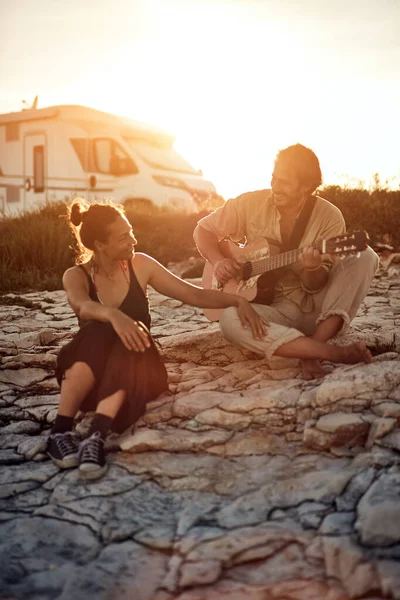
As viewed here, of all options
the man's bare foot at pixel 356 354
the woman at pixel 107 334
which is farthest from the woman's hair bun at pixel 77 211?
the man's bare foot at pixel 356 354

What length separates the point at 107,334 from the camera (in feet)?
10.9

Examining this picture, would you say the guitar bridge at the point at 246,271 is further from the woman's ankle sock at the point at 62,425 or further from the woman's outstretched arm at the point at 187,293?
the woman's ankle sock at the point at 62,425

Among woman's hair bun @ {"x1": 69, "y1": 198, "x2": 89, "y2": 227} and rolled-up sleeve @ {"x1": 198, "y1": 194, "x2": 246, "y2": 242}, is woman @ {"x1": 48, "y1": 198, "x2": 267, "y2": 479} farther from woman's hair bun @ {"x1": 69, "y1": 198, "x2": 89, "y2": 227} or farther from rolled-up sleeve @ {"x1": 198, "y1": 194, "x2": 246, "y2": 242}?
rolled-up sleeve @ {"x1": 198, "y1": 194, "x2": 246, "y2": 242}

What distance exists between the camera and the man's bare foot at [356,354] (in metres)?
3.51

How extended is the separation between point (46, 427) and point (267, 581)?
1.88m

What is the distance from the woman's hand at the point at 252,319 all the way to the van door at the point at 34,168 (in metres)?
10.2

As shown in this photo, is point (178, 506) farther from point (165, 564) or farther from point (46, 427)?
point (46, 427)

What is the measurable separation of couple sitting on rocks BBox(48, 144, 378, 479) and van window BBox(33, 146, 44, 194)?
977cm

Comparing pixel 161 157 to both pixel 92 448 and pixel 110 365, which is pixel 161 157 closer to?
pixel 110 365

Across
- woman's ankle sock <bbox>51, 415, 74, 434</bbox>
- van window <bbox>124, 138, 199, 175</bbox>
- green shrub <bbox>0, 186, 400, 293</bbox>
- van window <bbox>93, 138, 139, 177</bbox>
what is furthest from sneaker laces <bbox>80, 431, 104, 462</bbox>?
van window <bbox>124, 138, 199, 175</bbox>

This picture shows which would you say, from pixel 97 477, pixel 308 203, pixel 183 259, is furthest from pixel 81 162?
pixel 97 477

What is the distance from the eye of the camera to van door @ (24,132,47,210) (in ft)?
43.3

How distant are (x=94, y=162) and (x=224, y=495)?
419 inches

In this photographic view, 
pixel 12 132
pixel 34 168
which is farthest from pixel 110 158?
pixel 12 132
